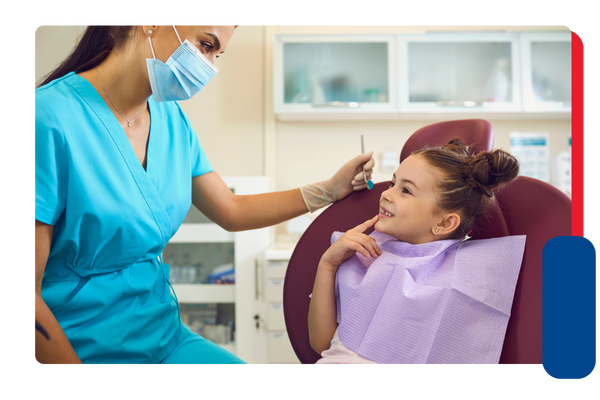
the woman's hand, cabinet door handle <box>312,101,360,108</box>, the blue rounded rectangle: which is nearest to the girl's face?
the woman's hand

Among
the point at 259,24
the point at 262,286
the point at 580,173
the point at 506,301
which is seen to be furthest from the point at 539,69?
the point at 262,286

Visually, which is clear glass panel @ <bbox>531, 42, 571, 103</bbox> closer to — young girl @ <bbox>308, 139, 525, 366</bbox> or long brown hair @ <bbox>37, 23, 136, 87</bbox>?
young girl @ <bbox>308, 139, 525, 366</bbox>

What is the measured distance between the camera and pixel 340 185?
1.12 metres

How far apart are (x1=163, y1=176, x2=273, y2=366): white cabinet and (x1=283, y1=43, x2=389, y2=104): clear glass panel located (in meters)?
0.56

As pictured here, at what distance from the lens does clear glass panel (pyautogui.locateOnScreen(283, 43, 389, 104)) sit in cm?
151

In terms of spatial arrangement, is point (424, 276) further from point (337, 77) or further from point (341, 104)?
point (337, 77)

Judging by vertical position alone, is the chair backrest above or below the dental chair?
above

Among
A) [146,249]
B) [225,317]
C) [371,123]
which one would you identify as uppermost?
[371,123]

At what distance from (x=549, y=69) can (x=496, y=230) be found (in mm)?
461

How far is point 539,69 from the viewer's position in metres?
1.10

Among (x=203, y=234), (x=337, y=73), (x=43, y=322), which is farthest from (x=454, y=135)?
(x=43, y=322)

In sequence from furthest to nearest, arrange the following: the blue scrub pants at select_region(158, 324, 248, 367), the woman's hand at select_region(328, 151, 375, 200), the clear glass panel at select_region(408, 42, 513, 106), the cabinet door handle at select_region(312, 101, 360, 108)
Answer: the cabinet door handle at select_region(312, 101, 360, 108), the clear glass panel at select_region(408, 42, 513, 106), the woman's hand at select_region(328, 151, 375, 200), the blue scrub pants at select_region(158, 324, 248, 367)

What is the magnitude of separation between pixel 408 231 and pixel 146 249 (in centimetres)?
63

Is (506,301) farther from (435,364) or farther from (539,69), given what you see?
(539,69)
